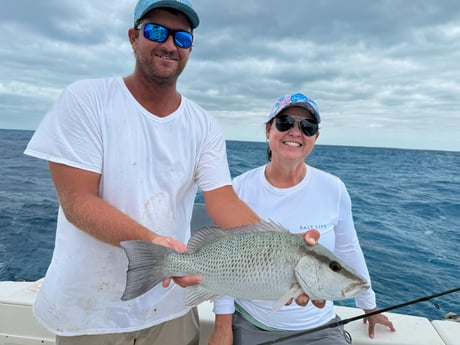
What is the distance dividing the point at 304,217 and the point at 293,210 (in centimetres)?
10

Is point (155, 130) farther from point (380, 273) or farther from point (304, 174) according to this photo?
point (380, 273)

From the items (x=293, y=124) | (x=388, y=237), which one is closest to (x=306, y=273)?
(x=293, y=124)

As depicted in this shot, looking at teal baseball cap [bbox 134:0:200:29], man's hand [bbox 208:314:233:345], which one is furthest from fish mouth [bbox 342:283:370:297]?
teal baseball cap [bbox 134:0:200:29]

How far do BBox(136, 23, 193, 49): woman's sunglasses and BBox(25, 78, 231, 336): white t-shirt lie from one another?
13.8 inches

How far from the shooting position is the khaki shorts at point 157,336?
7.29 feet

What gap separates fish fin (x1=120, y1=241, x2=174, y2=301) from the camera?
184cm

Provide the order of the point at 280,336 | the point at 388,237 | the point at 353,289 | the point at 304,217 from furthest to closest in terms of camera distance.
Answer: the point at 388,237 → the point at 304,217 → the point at 280,336 → the point at 353,289

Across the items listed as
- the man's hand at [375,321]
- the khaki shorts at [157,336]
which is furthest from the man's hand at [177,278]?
the man's hand at [375,321]

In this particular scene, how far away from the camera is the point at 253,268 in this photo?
6.21ft

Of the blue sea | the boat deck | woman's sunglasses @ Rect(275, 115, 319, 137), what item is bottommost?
the blue sea

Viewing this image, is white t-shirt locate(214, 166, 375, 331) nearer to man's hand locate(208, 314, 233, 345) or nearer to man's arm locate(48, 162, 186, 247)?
man's hand locate(208, 314, 233, 345)

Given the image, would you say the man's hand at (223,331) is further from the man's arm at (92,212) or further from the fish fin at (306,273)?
the fish fin at (306,273)

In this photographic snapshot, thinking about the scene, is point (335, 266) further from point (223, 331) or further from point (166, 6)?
point (166, 6)

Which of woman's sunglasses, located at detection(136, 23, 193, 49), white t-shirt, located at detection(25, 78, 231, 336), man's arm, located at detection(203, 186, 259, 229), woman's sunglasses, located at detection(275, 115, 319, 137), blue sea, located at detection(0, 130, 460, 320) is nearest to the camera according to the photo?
white t-shirt, located at detection(25, 78, 231, 336)
